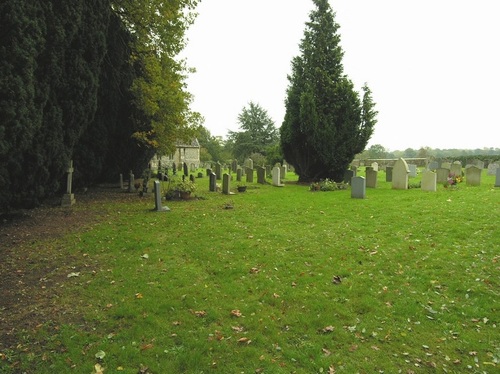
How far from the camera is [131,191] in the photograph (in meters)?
16.1

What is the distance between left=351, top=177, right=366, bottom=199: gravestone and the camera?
13.6 meters

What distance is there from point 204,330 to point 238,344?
0.52 meters

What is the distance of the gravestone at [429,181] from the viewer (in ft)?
48.1

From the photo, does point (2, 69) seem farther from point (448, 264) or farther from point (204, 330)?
point (448, 264)

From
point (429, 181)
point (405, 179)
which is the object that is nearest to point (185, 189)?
point (405, 179)

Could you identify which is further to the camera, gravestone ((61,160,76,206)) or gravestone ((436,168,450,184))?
gravestone ((436,168,450,184))

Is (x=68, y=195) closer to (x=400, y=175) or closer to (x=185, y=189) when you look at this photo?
(x=185, y=189)

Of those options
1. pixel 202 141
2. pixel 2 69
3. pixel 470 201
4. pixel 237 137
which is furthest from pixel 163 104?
pixel 202 141

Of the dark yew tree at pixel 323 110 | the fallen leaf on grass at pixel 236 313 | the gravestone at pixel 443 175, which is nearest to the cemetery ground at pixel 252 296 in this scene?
the fallen leaf on grass at pixel 236 313

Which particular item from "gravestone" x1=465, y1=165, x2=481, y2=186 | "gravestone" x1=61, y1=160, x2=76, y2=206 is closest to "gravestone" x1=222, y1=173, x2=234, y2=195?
"gravestone" x1=61, y1=160, x2=76, y2=206

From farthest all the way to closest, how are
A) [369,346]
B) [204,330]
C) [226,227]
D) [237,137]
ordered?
[237,137] < [226,227] < [204,330] < [369,346]

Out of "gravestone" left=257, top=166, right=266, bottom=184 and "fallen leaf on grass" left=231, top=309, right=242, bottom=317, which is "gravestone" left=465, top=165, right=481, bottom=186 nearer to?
"gravestone" left=257, top=166, right=266, bottom=184

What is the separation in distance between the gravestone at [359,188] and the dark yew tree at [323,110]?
20.3 feet

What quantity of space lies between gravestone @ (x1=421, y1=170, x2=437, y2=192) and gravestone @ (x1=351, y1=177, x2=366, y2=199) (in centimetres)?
350
